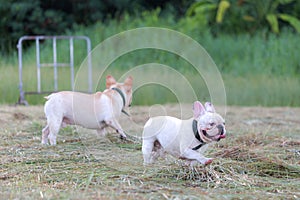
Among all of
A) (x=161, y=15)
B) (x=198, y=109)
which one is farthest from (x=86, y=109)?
(x=161, y=15)

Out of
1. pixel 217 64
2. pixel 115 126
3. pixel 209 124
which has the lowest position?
pixel 217 64

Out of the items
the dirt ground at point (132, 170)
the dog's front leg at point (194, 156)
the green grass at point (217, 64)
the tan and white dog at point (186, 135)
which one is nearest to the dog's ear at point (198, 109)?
the tan and white dog at point (186, 135)

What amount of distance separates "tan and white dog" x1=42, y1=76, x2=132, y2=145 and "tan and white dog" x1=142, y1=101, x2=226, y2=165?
151cm

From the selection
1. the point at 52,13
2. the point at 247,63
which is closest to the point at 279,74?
the point at 247,63

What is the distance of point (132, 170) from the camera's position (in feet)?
15.5

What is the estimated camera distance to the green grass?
1266 centimetres

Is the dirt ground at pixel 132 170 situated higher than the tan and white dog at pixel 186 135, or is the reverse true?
the tan and white dog at pixel 186 135

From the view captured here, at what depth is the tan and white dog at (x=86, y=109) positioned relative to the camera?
646 cm

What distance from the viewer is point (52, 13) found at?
1998cm

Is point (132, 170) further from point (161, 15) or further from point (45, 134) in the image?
point (161, 15)

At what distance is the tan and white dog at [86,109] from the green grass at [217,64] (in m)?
4.10

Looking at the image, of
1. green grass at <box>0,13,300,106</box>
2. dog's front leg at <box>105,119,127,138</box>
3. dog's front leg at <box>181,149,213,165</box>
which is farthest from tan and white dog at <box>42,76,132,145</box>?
green grass at <box>0,13,300,106</box>

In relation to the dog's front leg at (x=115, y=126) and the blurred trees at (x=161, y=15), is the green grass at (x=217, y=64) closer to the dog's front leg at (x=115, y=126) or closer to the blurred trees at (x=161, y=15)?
the blurred trees at (x=161, y=15)

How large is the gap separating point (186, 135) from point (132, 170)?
0.48 meters
